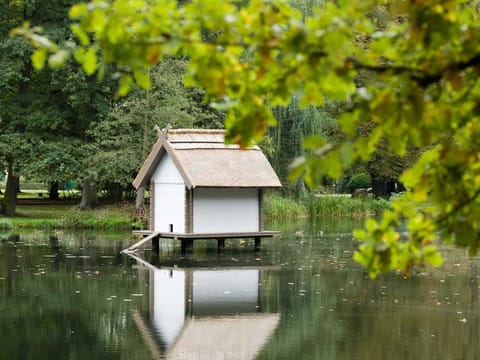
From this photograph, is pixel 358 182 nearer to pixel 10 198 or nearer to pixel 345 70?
pixel 10 198

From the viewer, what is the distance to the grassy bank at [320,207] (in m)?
38.1

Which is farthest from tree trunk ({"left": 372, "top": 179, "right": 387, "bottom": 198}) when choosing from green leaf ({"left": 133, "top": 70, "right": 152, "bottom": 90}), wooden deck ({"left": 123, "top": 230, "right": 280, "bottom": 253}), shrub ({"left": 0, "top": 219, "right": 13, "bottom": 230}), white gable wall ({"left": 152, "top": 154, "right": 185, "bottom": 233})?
green leaf ({"left": 133, "top": 70, "right": 152, "bottom": 90})

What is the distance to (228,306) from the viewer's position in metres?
16.8

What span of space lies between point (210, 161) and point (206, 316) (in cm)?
1085

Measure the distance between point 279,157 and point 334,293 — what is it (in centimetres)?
2025

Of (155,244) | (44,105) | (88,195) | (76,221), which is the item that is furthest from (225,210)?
(88,195)

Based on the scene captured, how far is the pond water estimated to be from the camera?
43.6 feet

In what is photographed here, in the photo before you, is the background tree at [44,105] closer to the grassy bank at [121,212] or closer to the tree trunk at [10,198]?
the tree trunk at [10,198]

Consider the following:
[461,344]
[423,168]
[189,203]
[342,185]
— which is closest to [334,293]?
[461,344]

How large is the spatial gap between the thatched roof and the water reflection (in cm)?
459

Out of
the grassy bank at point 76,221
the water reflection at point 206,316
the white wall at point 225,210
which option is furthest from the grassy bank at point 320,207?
the water reflection at point 206,316

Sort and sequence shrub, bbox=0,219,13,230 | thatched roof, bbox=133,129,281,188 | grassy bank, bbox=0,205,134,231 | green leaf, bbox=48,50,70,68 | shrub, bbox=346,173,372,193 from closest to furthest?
green leaf, bbox=48,50,70,68, thatched roof, bbox=133,129,281,188, shrub, bbox=0,219,13,230, grassy bank, bbox=0,205,134,231, shrub, bbox=346,173,372,193

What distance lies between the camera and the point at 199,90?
36.1m

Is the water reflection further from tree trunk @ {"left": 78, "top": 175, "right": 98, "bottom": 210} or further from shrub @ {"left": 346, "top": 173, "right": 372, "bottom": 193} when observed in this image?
shrub @ {"left": 346, "top": 173, "right": 372, "bottom": 193}
